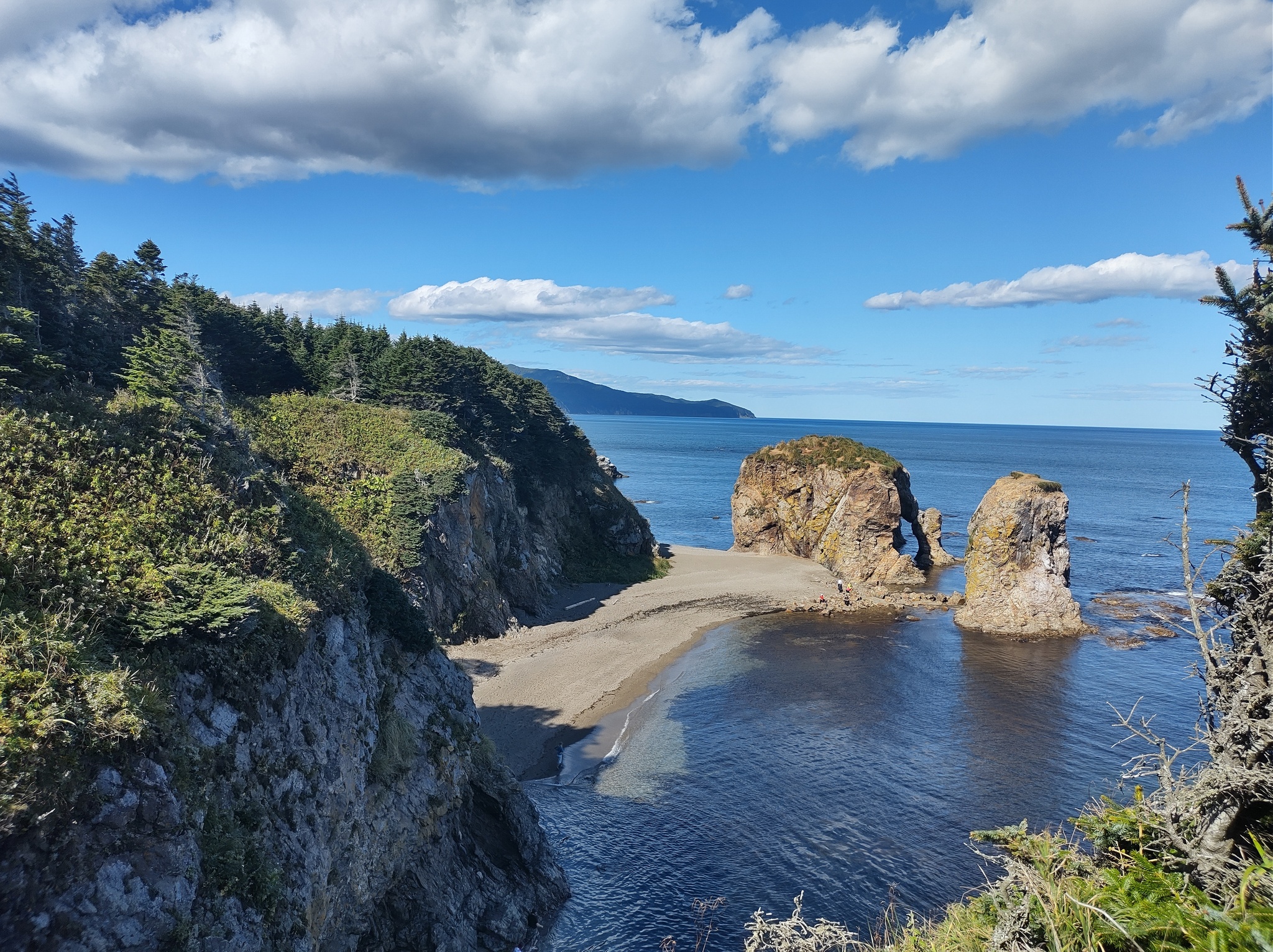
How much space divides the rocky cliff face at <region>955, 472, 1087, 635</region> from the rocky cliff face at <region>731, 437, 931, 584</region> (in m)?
13.5

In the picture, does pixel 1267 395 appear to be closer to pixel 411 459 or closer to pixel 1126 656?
pixel 411 459

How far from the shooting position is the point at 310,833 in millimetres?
14602

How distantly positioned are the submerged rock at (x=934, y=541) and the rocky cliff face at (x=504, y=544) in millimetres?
A: 31018

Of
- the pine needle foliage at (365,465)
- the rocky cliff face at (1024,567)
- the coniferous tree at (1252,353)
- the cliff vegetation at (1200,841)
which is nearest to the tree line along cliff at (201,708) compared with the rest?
the pine needle foliage at (365,465)

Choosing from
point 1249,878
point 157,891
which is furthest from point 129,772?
point 1249,878

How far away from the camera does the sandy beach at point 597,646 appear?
115ft

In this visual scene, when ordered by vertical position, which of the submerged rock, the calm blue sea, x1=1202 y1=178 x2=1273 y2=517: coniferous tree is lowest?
the calm blue sea

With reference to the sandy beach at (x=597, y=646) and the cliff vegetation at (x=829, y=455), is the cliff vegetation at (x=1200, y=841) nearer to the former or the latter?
the sandy beach at (x=597, y=646)

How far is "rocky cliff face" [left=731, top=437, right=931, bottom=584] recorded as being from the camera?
2660 inches

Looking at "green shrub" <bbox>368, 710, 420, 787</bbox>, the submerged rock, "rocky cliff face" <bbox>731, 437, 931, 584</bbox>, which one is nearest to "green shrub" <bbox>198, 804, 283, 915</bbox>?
"green shrub" <bbox>368, 710, 420, 787</bbox>

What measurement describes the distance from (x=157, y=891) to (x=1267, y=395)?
1737 centimetres

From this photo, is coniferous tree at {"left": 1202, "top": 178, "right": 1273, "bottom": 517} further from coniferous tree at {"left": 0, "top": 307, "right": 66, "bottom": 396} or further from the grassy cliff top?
the grassy cliff top

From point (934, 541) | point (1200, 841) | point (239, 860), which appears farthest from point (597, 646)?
point (934, 541)

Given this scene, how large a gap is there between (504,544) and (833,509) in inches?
1417
